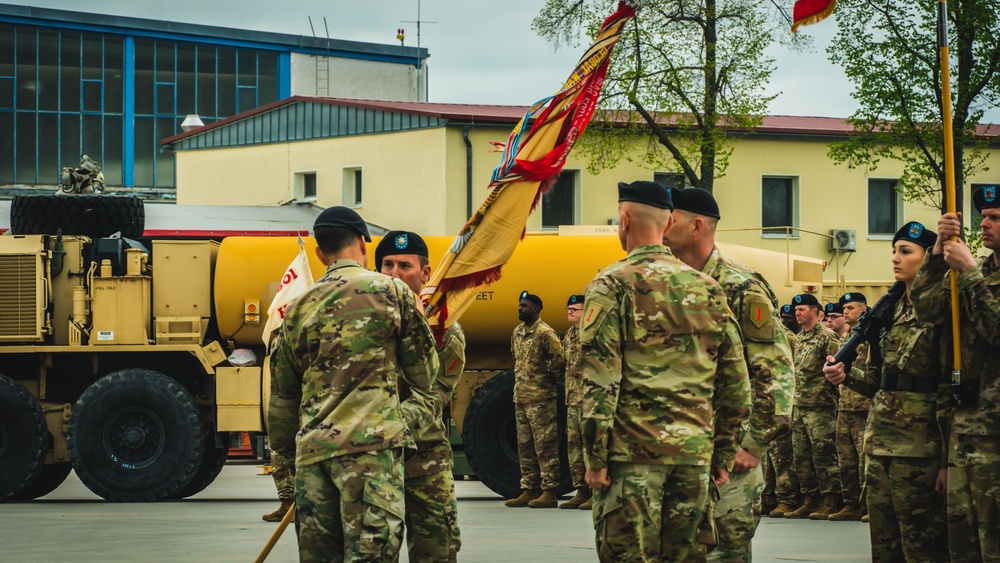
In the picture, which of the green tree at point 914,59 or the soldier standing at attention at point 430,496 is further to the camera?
the green tree at point 914,59

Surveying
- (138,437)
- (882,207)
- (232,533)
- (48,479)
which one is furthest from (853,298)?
(882,207)

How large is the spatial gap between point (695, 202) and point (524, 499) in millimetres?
8504

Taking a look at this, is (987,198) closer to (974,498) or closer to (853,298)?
(974,498)

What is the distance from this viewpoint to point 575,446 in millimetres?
13938

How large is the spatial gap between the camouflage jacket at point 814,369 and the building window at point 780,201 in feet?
59.4

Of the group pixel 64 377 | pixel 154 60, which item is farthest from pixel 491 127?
pixel 154 60

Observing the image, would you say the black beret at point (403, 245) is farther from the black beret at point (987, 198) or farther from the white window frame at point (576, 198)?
the white window frame at point (576, 198)

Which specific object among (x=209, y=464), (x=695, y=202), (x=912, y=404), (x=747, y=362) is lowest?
(x=209, y=464)

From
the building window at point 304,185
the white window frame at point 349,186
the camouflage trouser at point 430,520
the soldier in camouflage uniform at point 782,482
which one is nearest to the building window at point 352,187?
the white window frame at point 349,186

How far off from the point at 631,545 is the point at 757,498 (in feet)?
3.72

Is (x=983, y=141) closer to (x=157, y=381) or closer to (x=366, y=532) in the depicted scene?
(x=157, y=381)

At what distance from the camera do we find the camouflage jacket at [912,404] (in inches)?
278

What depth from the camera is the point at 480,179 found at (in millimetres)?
29297

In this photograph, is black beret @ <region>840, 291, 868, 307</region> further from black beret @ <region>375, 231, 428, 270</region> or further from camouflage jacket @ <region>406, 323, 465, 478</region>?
black beret @ <region>375, 231, 428, 270</region>
